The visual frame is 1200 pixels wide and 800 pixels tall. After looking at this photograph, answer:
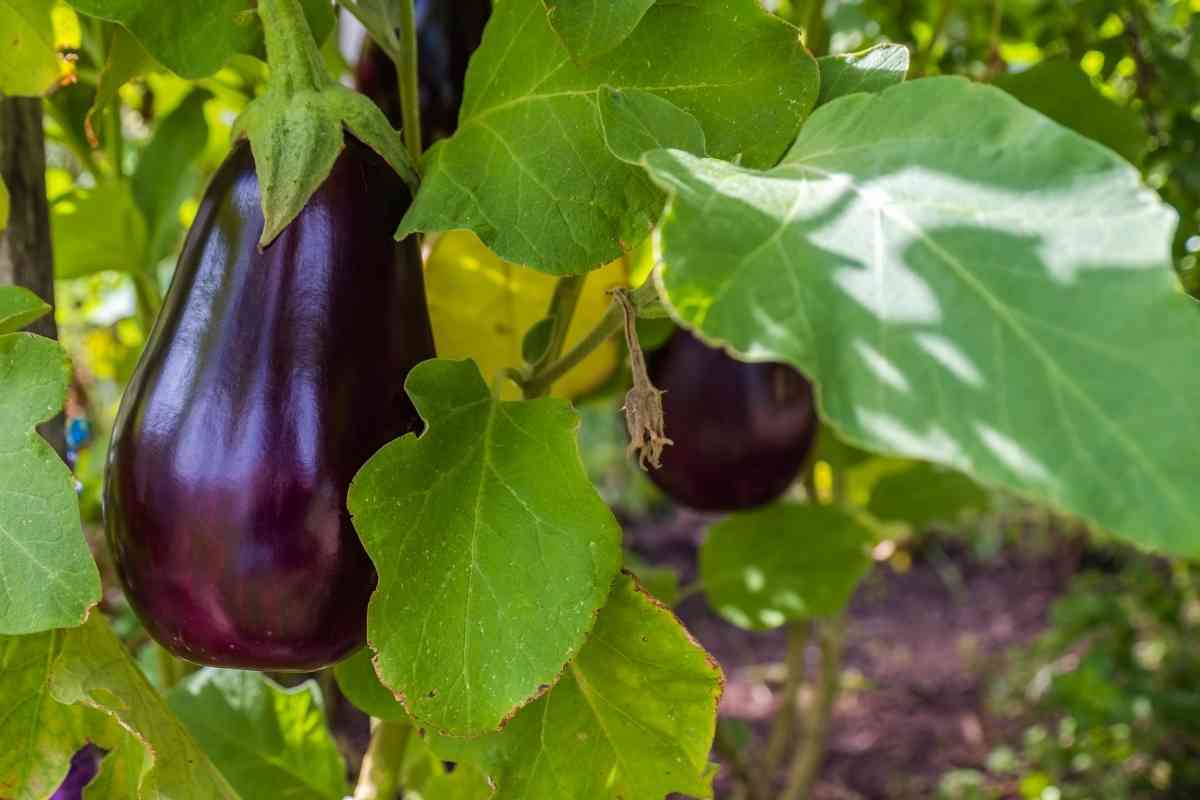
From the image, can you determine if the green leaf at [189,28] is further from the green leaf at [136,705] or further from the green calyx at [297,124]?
the green leaf at [136,705]

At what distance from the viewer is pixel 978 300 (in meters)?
0.25

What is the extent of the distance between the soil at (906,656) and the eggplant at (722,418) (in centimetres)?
81

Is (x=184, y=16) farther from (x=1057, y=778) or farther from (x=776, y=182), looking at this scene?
(x=1057, y=778)

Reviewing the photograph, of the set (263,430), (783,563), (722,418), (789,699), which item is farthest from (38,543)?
(789,699)

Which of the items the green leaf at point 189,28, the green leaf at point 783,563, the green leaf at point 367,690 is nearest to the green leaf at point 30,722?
the green leaf at point 367,690

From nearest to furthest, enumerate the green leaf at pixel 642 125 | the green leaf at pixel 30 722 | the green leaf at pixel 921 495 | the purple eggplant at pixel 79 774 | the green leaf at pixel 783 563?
the green leaf at pixel 642 125 < the green leaf at pixel 30 722 < the purple eggplant at pixel 79 774 < the green leaf at pixel 783 563 < the green leaf at pixel 921 495

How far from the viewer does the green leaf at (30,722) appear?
0.44 metres

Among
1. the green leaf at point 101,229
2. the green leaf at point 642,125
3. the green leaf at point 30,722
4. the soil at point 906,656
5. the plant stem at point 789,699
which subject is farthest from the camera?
the soil at point 906,656

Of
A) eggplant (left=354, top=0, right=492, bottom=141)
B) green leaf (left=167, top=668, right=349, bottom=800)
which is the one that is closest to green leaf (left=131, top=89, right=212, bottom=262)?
eggplant (left=354, top=0, right=492, bottom=141)

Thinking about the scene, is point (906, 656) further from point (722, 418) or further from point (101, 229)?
point (101, 229)

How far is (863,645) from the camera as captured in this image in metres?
2.05

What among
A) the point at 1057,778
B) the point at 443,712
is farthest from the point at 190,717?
the point at 1057,778

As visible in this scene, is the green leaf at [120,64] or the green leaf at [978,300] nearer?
the green leaf at [978,300]

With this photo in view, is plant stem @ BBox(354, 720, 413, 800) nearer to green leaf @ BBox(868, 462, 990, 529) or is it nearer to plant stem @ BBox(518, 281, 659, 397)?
plant stem @ BBox(518, 281, 659, 397)
